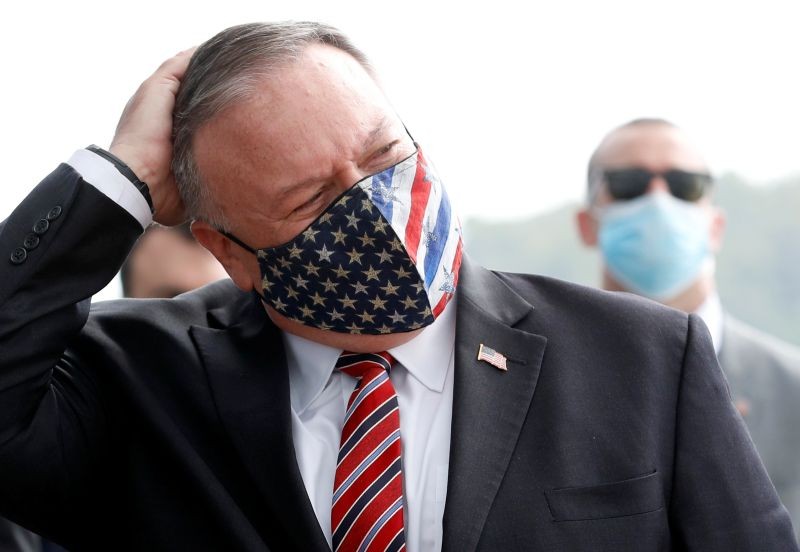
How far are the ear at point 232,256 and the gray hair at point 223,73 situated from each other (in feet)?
0.10

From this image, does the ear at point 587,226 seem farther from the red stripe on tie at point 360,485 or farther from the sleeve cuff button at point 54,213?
the sleeve cuff button at point 54,213

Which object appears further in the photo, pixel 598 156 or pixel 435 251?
pixel 598 156

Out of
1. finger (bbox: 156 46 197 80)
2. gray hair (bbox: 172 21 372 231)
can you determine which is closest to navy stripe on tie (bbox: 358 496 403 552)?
gray hair (bbox: 172 21 372 231)

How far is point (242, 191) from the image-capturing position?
9.77ft

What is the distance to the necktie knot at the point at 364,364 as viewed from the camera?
297cm

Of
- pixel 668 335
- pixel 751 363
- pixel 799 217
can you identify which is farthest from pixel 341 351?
pixel 799 217

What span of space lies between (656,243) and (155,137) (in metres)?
2.67

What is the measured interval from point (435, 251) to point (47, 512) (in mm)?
1099

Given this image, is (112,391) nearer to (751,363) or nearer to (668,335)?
(668,335)

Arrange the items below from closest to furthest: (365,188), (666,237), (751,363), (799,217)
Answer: (365,188) → (751,363) → (666,237) → (799,217)

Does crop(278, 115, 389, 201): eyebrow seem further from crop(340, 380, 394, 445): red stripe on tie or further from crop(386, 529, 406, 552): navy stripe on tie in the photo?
crop(386, 529, 406, 552): navy stripe on tie

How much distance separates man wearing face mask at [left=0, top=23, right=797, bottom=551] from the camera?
9.11 ft

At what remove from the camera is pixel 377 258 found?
2820mm

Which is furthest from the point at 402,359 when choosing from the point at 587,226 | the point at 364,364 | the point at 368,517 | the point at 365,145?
the point at 587,226
